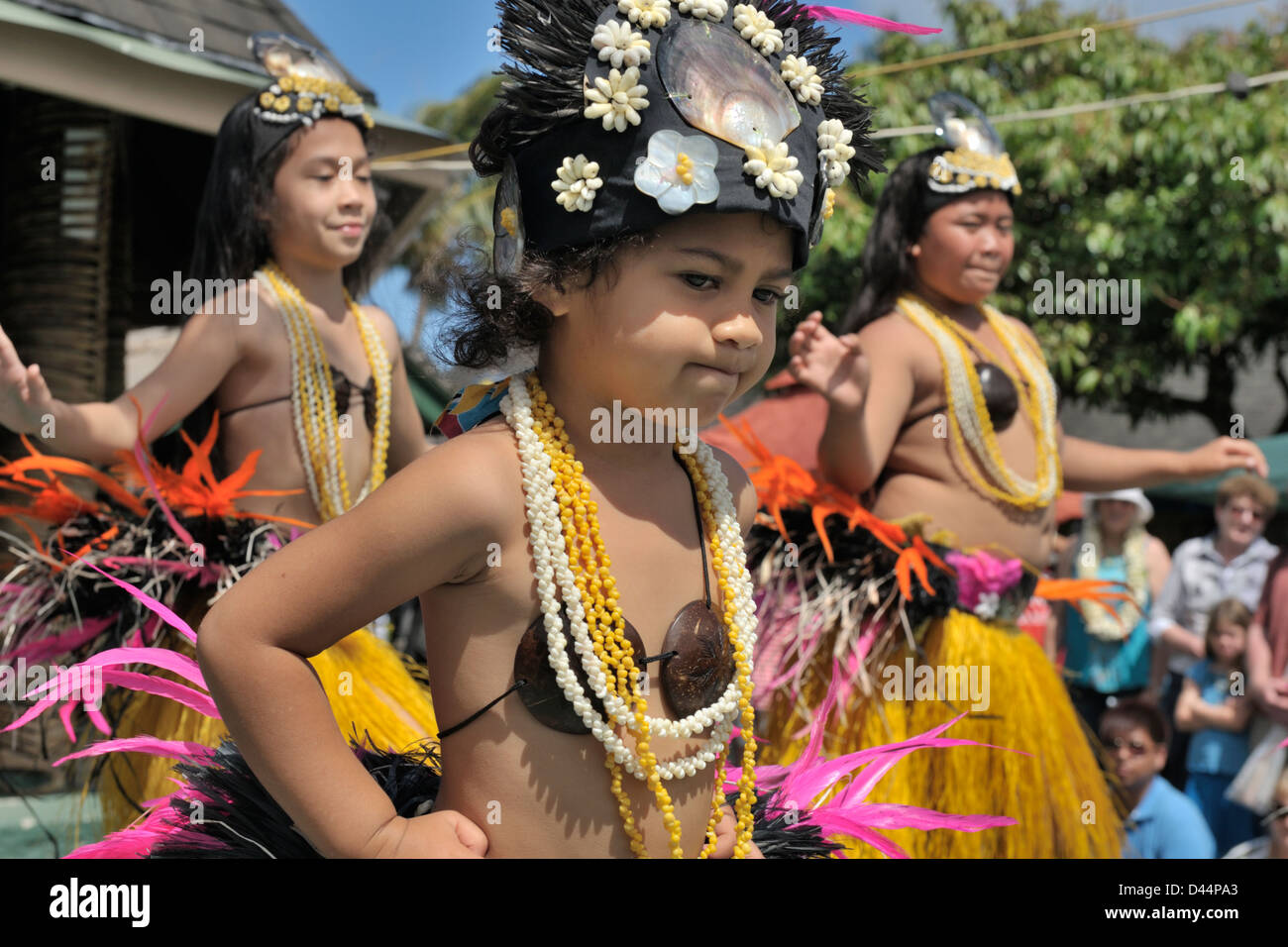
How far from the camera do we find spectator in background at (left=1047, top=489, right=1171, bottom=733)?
5.30 metres

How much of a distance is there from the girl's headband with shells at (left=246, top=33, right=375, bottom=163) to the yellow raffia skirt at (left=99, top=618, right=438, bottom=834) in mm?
1228

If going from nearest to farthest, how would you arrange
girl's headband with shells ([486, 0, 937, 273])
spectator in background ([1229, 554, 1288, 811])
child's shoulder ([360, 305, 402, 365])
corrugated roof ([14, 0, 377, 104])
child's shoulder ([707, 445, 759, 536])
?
girl's headband with shells ([486, 0, 937, 273]), child's shoulder ([707, 445, 759, 536]), child's shoulder ([360, 305, 402, 365]), corrugated roof ([14, 0, 377, 104]), spectator in background ([1229, 554, 1288, 811])

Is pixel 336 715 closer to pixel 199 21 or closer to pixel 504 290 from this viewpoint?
pixel 504 290

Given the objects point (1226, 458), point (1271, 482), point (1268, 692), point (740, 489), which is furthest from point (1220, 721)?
point (740, 489)

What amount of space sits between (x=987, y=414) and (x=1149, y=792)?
1688 mm

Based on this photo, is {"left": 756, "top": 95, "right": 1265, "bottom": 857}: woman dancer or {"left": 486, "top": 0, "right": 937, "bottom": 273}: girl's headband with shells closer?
{"left": 486, "top": 0, "right": 937, "bottom": 273}: girl's headband with shells

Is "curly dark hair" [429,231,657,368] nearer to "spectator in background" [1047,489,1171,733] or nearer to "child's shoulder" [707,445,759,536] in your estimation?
"child's shoulder" [707,445,759,536]

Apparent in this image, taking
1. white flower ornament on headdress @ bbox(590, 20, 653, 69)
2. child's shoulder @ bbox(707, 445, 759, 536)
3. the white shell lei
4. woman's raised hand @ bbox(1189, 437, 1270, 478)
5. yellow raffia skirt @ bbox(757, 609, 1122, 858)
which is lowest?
yellow raffia skirt @ bbox(757, 609, 1122, 858)

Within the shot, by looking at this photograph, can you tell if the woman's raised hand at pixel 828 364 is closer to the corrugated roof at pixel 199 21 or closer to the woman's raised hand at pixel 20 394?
the woman's raised hand at pixel 20 394

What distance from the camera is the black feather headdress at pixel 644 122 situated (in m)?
1.61

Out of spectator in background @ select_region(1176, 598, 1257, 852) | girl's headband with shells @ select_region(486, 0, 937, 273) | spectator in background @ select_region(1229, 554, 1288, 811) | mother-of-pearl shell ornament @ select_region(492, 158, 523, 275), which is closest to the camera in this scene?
girl's headband with shells @ select_region(486, 0, 937, 273)

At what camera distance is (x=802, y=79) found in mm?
1761

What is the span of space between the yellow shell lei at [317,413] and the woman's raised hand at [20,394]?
0.63 metres

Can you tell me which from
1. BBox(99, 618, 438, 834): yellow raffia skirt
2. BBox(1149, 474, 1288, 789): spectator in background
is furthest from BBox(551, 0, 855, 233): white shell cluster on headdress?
BBox(1149, 474, 1288, 789): spectator in background
